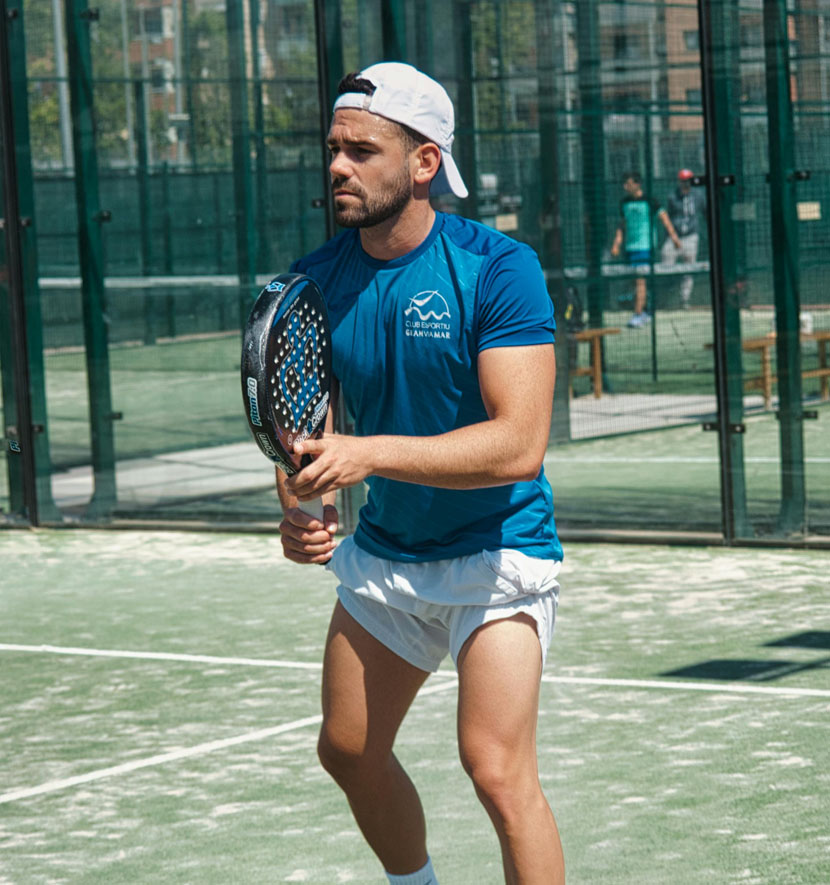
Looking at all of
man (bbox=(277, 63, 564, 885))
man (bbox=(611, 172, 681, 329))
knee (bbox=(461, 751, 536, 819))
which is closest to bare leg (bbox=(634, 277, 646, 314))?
man (bbox=(611, 172, 681, 329))

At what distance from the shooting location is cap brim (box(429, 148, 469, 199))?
3633 mm

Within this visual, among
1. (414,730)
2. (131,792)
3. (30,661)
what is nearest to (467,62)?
(30,661)

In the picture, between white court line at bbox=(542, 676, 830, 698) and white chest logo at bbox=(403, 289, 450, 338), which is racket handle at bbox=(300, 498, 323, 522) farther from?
white court line at bbox=(542, 676, 830, 698)

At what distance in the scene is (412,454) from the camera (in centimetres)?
333

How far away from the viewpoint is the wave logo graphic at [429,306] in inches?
138

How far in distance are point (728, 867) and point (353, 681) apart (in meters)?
1.24

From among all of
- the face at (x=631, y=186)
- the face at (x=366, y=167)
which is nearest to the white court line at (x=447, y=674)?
the face at (x=366, y=167)

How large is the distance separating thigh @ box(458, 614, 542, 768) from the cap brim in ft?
2.81

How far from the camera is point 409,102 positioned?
11.7 ft

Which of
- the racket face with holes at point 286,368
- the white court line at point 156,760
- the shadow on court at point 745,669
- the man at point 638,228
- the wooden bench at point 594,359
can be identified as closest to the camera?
the racket face with holes at point 286,368

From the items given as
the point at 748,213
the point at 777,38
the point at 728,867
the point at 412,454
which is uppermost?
the point at 777,38

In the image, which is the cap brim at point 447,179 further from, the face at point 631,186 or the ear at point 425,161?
the face at point 631,186

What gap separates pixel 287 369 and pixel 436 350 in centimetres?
31

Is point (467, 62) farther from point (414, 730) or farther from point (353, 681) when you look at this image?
point (353, 681)
